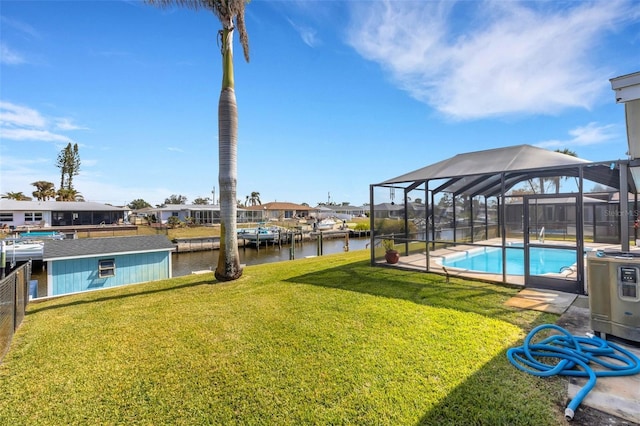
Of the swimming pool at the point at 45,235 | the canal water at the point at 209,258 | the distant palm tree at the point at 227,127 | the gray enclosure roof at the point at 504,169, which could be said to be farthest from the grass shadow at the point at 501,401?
the swimming pool at the point at 45,235

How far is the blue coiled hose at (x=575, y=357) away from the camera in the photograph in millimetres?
2762

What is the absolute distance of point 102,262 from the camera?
8281 mm

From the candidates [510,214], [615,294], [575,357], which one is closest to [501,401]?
[575,357]

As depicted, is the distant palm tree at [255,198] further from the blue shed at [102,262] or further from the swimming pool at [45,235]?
the blue shed at [102,262]

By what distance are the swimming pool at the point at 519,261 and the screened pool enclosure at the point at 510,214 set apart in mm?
22

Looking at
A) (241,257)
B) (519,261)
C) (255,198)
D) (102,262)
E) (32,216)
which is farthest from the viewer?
(255,198)

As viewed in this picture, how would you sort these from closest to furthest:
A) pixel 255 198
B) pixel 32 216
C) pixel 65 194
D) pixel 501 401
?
pixel 501 401 → pixel 32 216 → pixel 65 194 → pixel 255 198

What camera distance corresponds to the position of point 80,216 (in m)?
33.2

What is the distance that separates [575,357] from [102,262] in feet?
34.9

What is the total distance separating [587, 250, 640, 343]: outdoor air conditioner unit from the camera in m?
3.31

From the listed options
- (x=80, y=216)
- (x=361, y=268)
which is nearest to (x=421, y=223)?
(x=361, y=268)

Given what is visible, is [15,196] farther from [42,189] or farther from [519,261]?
[519,261]

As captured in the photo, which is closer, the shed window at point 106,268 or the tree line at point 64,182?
the shed window at point 106,268

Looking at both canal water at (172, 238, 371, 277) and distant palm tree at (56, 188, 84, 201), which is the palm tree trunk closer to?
canal water at (172, 238, 371, 277)
